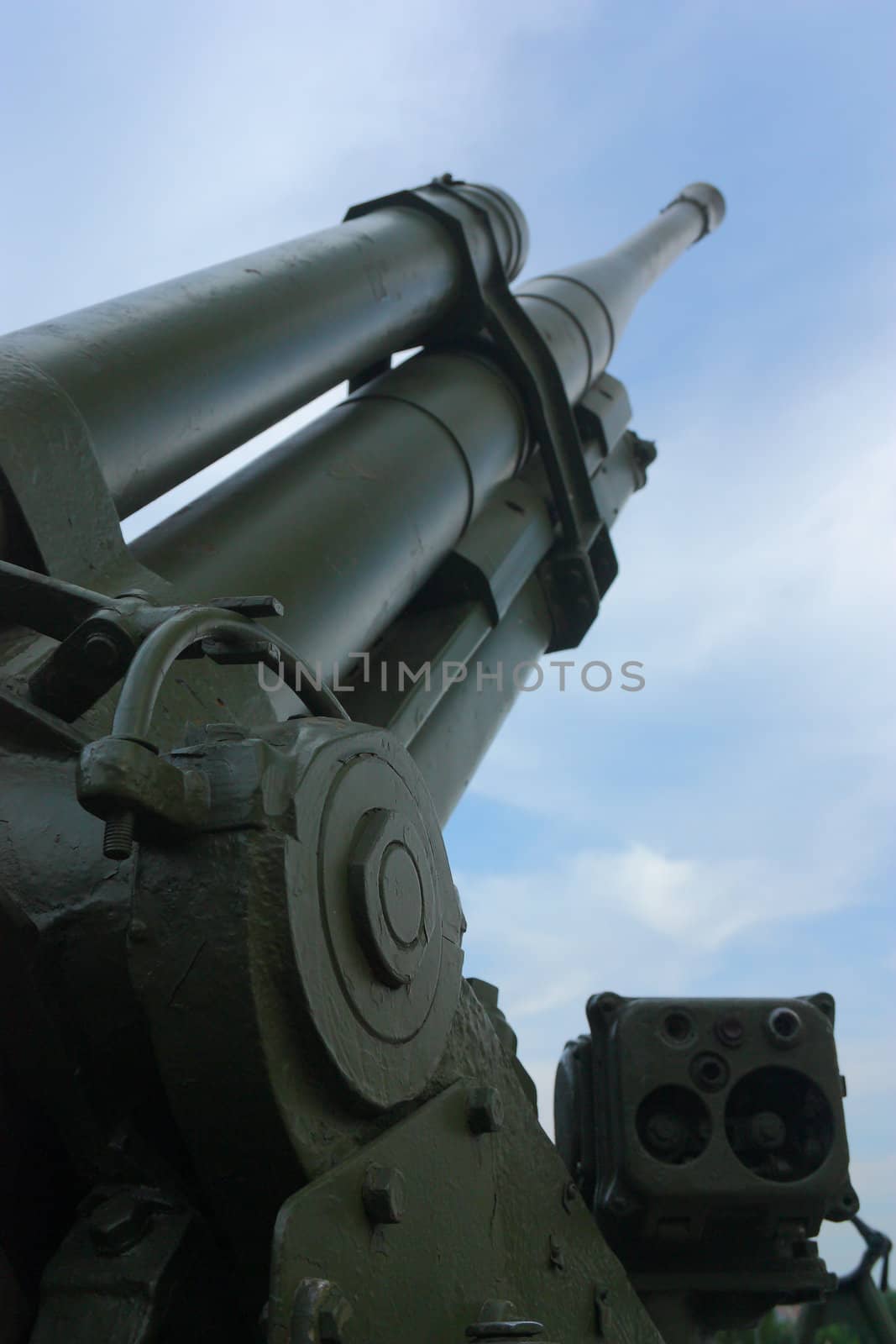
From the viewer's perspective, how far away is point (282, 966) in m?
1.26

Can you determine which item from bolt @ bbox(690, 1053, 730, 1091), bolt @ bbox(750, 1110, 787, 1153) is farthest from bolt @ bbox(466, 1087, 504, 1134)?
bolt @ bbox(750, 1110, 787, 1153)

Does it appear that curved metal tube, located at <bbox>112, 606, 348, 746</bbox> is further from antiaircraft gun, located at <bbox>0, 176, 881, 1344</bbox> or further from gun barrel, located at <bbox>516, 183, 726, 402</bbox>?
gun barrel, located at <bbox>516, 183, 726, 402</bbox>

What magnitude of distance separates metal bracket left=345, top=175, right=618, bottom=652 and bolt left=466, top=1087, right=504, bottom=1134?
309cm

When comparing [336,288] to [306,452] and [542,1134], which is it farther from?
[542,1134]

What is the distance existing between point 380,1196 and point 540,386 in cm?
346

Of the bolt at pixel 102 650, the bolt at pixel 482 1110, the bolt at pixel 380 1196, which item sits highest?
the bolt at pixel 102 650

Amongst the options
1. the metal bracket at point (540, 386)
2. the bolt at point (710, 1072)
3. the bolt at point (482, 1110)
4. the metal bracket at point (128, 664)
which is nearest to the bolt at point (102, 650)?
the metal bracket at point (128, 664)

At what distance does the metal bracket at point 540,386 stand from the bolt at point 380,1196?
10.9 ft

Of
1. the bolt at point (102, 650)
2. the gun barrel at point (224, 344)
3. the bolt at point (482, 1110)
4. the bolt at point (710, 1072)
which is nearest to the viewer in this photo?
the bolt at point (102, 650)

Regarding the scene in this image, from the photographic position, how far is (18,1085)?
1.42 metres

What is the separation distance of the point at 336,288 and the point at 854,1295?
8.39 ft

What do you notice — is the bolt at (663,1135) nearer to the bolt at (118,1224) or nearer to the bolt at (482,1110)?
the bolt at (482,1110)

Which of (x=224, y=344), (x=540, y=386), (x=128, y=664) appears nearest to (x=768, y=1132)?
(x=128, y=664)

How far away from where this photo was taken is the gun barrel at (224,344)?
2314mm
